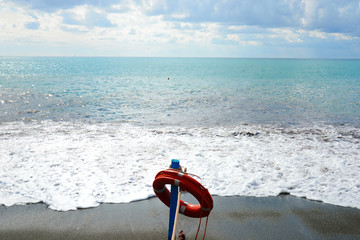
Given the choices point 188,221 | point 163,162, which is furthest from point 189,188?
point 163,162

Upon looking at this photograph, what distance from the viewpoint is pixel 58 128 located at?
42.3 ft

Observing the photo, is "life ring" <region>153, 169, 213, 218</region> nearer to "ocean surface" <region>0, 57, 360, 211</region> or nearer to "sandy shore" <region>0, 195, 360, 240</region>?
"sandy shore" <region>0, 195, 360, 240</region>

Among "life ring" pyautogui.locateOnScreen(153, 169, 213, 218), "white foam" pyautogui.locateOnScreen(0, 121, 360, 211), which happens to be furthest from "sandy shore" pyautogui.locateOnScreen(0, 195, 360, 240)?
"life ring" pyautogui.locateOnScreen(153, 169, 213, 218)

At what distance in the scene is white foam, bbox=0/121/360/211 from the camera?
6.41 meters

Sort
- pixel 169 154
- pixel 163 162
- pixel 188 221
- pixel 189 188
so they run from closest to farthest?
pixel 189 188
pixel 188 221
pixel 163 162
pixel 169 154

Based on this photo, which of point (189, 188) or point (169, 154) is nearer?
point (189, 188)

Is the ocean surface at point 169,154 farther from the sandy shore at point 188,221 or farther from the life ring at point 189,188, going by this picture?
the life ring at point 189,188

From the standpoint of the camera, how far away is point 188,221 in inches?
205

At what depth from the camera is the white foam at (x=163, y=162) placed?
21.0ft

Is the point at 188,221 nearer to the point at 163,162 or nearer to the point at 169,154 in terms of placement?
the point at 163,162

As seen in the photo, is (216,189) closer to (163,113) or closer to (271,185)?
(271,185)

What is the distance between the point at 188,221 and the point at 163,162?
3.44 m

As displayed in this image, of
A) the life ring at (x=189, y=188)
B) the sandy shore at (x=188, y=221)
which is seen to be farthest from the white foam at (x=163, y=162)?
the life ring at (x=189, y=188)

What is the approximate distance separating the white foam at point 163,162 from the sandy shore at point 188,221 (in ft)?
1.23
